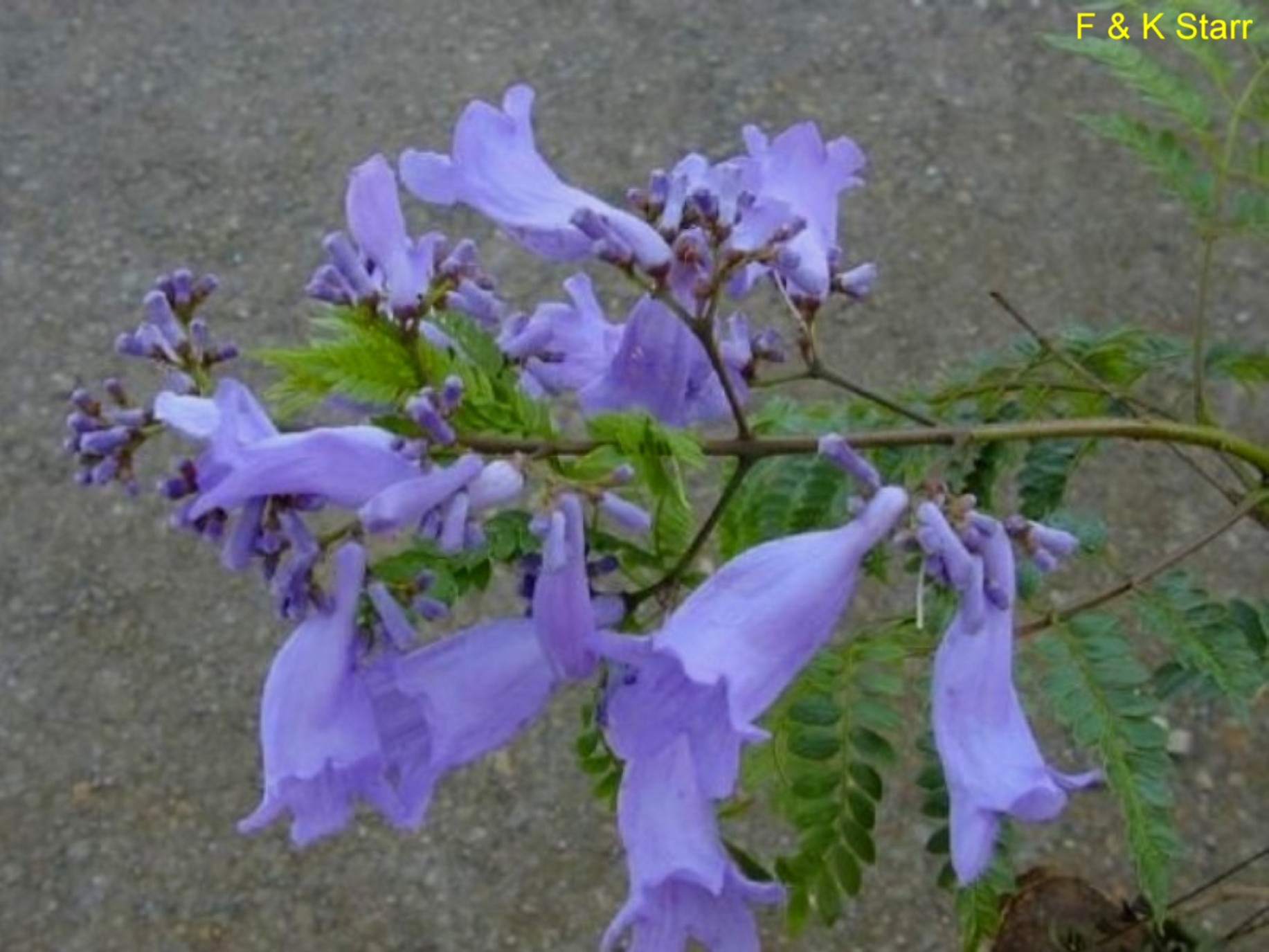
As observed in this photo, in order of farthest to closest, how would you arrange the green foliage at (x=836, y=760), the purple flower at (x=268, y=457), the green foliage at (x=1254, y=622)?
1. the green foliage at (x=1254, y=622)
2. the green foliage at (x=836, y=760)
3. the purple flower at (x=268, y=457)

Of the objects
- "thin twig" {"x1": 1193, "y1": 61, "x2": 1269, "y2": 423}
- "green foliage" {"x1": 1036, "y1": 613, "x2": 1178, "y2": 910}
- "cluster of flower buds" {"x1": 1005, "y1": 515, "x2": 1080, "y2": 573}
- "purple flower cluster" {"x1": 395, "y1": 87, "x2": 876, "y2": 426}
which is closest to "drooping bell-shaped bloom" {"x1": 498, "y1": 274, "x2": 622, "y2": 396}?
"purple flower cluster" {"x1": 395, "y1": 87, "x2": 876, "y2": 426}

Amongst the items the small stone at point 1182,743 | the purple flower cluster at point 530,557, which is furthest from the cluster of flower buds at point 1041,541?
the small stone at point 1182,743

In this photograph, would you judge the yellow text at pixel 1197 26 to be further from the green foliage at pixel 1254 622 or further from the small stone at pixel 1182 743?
the small stone at pixel 1182 743

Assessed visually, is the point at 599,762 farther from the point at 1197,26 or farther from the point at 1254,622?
the point at 1197,26

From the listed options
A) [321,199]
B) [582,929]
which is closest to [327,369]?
[582,929]

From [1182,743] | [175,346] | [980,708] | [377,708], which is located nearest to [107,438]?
[175,346]
